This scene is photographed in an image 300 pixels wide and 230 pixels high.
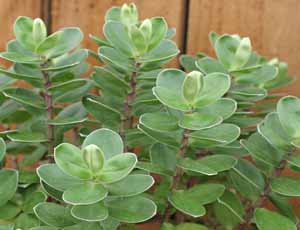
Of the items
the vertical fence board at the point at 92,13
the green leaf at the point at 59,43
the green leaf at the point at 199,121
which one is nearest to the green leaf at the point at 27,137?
the green leaf at the point at 59,43

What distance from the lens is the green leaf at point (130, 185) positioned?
688 mm

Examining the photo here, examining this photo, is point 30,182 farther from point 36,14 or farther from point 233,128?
point 36,14

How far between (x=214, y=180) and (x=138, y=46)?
29cm

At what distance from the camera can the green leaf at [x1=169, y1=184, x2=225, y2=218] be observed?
2.52ft

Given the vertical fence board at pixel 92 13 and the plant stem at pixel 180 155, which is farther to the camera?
the vertical fence board at pixel 92 13

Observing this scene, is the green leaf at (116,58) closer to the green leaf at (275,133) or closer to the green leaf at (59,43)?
the green leaf at (59,43)

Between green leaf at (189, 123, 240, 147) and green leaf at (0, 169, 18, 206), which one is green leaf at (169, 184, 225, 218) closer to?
green leaf at (189, 123, 240, 147)

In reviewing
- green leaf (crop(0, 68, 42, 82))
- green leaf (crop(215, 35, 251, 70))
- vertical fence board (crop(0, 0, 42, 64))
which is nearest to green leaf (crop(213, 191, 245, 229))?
green leaf (crop(215, 35, 251, 70))

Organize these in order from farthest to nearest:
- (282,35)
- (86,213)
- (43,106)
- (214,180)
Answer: (282,35), (214,180), (43,106), (86,213)

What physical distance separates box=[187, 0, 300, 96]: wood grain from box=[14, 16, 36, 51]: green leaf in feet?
1.48

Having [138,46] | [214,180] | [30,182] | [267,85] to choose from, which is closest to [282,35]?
[267,85]

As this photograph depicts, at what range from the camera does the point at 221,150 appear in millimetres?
915

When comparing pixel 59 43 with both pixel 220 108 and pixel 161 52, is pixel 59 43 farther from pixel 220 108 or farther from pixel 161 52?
pixel 220 108

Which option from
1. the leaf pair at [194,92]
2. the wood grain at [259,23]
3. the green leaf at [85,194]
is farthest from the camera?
the wood grain at [259,23]
